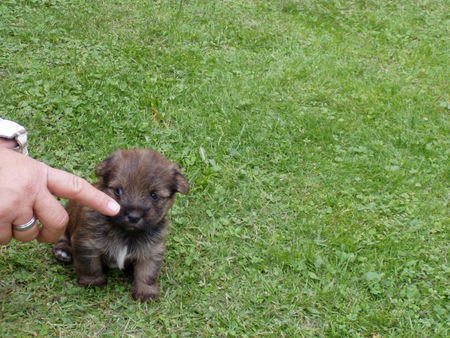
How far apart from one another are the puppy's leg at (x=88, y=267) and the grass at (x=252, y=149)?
0.12 metres

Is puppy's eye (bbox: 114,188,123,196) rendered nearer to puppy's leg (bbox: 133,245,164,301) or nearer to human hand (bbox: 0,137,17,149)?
puppy's leg (bbox: 133,245,164,301)

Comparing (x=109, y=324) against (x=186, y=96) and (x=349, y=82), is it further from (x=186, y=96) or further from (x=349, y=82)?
(x=349, y=82)

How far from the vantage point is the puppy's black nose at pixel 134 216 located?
4.41m

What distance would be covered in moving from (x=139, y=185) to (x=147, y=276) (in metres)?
0.75

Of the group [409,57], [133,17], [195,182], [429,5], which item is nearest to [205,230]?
[195,182]

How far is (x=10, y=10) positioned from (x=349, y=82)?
4.76 meters

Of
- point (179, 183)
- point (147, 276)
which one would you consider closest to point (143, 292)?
point (147, 276)

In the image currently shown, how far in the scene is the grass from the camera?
15.9ft

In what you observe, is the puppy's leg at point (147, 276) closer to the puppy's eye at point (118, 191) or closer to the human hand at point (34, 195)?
the puppy's eye at point (118, 191)

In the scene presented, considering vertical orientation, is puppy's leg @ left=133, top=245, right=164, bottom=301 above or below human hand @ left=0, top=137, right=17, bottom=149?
below

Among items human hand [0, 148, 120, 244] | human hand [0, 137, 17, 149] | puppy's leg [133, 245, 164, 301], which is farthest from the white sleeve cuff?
puppy's leg [133, 245, 164, 301]

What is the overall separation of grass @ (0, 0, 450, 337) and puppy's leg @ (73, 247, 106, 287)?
0.12m

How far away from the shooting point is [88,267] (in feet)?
15.4

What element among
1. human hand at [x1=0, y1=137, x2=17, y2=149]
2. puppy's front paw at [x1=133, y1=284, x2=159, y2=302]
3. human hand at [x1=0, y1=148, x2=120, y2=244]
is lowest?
puppy's front paw at [x1=133, y1=284, x2=159, y2=302]
